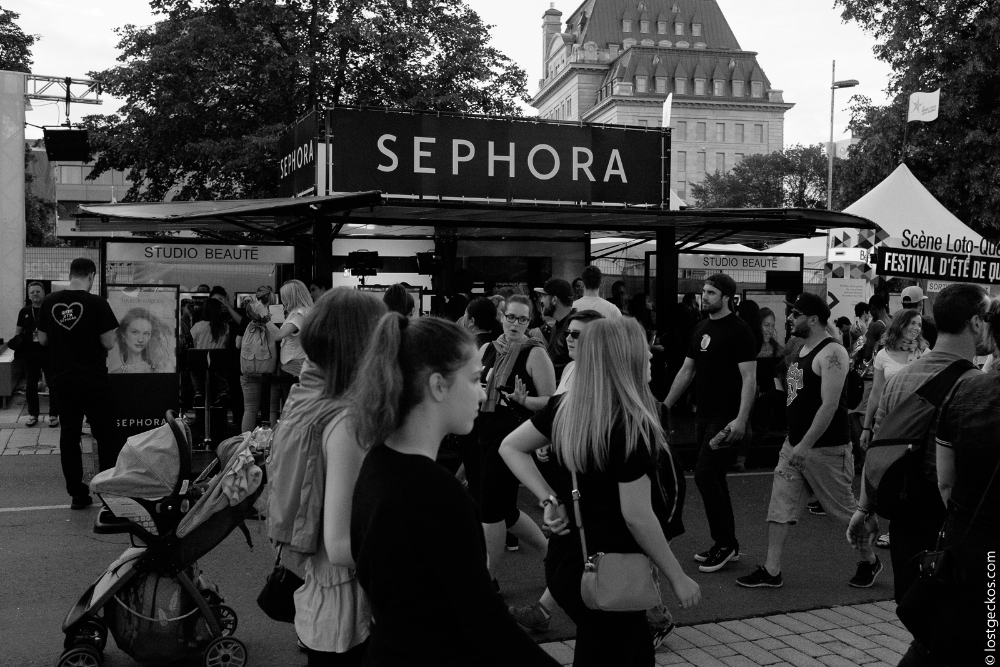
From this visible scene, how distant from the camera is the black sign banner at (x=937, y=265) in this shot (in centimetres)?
1337

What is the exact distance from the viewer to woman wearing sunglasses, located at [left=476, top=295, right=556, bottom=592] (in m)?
5.36

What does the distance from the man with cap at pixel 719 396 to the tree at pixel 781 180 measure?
68448 mm

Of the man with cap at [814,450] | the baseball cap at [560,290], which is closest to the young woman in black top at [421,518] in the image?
the man with cap at [814,450]

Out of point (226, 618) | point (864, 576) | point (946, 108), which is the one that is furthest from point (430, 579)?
point (946, 108)

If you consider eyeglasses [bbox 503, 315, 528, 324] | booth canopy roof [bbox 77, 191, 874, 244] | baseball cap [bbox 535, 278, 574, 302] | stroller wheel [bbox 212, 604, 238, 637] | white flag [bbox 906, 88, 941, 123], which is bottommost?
stroller wheel [bbox 212, 604, 238, 637]

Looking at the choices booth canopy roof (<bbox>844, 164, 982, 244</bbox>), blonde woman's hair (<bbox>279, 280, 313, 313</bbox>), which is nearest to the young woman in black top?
blonde woman's hair (<bbox>279, 280, 313, 313</bbox>)

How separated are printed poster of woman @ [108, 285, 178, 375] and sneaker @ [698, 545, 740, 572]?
5.53m

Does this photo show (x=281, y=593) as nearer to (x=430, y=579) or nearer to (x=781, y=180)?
(x=430, y=579)

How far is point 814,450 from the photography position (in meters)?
5.96

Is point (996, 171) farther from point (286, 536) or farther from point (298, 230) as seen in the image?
point (286, 536)

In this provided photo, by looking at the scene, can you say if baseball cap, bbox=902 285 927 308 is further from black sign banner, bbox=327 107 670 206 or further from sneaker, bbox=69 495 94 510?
sneaker, bbox=69 495 94 510

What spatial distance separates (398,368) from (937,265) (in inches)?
530

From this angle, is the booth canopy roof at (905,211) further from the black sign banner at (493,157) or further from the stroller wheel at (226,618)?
the stroller wheel at (226,618)

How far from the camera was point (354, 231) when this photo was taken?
13.9 metres
